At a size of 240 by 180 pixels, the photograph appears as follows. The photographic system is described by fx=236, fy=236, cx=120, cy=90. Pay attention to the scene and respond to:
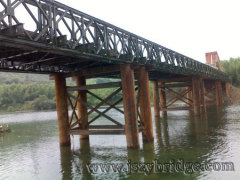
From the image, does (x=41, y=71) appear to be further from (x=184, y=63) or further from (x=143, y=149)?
(x=184, y=63)

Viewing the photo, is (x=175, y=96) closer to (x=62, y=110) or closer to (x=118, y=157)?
(x=62, y=110)

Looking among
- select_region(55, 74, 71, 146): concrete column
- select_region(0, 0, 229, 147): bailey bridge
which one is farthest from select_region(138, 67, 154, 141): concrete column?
select_region(55, 74, 71, 146): concrete column

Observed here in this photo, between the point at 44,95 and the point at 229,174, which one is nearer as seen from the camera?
the point at 229,174

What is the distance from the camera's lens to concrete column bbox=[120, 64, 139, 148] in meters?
13.7

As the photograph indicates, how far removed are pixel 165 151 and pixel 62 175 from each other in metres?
5.82

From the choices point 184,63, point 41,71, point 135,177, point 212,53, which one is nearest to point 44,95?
point 212,53

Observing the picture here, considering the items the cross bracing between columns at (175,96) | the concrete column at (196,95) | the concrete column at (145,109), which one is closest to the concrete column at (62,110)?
the concrete column at (145,109)

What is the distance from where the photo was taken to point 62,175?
10469 mm

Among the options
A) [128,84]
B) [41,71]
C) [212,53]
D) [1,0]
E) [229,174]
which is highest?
[212,53]

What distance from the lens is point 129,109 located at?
13.8 meters

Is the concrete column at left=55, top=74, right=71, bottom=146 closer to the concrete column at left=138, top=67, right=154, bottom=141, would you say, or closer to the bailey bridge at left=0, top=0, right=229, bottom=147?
the bailey bridge at left=0, top=0, right=229, bottom=147

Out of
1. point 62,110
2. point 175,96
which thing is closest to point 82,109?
point 62,110

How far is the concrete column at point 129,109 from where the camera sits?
13703mm

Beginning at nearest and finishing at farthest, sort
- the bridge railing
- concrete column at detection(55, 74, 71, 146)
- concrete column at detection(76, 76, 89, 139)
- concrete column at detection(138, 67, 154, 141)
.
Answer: the bridge railing → concrete column at detection(138, 67, 154, 141) → concrete column at detection(55, 74, 71, 146) → concrete column at detection(76, 76, 89, 139)
